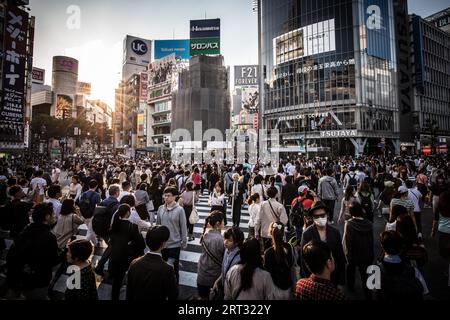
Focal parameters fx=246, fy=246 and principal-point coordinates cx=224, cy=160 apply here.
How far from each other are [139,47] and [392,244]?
123480 mm

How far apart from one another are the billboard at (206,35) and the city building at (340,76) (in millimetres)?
12948

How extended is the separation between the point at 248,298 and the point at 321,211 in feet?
6.45

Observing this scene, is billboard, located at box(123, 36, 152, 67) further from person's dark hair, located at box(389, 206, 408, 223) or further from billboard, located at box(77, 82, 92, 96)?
person's dark hair, located at box(389, 206, 408, 223)

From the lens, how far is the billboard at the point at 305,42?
151 feet

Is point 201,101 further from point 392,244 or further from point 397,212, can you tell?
point 392,244

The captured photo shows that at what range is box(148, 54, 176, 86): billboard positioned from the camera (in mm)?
64000

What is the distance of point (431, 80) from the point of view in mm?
62438

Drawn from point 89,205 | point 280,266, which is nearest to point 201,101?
point 89,205

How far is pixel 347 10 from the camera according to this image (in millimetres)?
44312

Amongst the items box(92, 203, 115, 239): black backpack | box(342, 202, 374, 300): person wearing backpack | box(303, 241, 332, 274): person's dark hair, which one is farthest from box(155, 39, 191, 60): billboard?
box(303, 241, 332, 274): person's dark hair

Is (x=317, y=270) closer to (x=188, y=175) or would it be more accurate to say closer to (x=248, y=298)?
(x=248, y=298)

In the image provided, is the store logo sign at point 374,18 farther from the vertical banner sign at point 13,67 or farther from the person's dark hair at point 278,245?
the person's dark hair at point 278,245

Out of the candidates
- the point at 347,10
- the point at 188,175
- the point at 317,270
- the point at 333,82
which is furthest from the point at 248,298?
the point at 347,10

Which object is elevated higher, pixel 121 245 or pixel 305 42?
pixel 305 42
